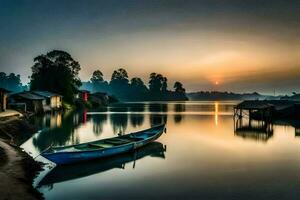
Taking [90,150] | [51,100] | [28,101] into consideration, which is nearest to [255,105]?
[90,150]

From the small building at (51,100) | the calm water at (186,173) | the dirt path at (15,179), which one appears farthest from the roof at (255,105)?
the dirt path at (15,179)

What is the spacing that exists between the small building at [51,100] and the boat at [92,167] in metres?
46.3

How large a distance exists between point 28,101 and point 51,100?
10730mm

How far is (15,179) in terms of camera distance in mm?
15258

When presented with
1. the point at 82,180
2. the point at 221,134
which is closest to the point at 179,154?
the point at 82,180

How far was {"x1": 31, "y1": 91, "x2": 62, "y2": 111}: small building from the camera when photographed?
67550mm

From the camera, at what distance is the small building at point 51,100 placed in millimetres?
67550

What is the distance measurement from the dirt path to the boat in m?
1.35

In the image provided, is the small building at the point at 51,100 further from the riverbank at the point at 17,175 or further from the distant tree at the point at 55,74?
the riverbank at the point at 17,175

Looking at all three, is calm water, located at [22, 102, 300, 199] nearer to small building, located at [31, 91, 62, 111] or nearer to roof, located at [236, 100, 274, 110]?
roof, located at [236, 100, 274, 110]

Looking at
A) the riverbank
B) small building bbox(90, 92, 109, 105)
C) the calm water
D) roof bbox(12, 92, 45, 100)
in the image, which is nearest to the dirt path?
the riverbank

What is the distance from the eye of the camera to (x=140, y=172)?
20.5 metres

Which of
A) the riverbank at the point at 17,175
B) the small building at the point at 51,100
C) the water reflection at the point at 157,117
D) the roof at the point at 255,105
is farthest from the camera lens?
the small building at the point at 51,100

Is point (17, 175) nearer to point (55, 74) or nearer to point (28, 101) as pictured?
point (28, 101)
